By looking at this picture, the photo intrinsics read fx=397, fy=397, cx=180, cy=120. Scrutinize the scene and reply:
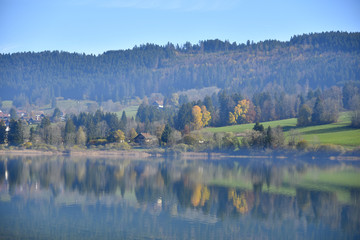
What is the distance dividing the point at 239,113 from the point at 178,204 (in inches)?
3156

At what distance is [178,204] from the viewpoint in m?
33.1

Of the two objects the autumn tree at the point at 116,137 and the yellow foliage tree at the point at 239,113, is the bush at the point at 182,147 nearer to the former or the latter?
the autumn tree at the point at 116,137

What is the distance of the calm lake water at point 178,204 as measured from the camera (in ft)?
80.9

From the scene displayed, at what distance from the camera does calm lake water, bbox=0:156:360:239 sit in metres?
24.7

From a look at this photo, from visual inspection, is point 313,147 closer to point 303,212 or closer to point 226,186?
point 226,186

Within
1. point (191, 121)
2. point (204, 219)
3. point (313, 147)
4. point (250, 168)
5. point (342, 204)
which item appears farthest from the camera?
point (191, 121)

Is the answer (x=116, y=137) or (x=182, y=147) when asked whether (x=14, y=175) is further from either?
(x=116, y=137)

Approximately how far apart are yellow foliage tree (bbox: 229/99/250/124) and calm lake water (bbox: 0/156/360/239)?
5375 centimetres

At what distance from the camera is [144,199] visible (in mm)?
35094

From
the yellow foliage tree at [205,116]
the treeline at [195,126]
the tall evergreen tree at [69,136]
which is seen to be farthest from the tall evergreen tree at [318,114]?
the tall evergreen tree at [69,136]

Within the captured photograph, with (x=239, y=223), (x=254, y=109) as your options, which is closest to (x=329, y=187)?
(x=239, y=223)

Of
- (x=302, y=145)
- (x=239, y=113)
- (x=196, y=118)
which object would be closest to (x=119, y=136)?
(x=196, y=118)

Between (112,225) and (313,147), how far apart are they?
2110 inches

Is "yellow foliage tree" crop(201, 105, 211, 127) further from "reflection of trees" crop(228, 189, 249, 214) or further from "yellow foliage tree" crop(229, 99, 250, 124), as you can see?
"reflection of trees" crop(228, 189, 249, 214)
